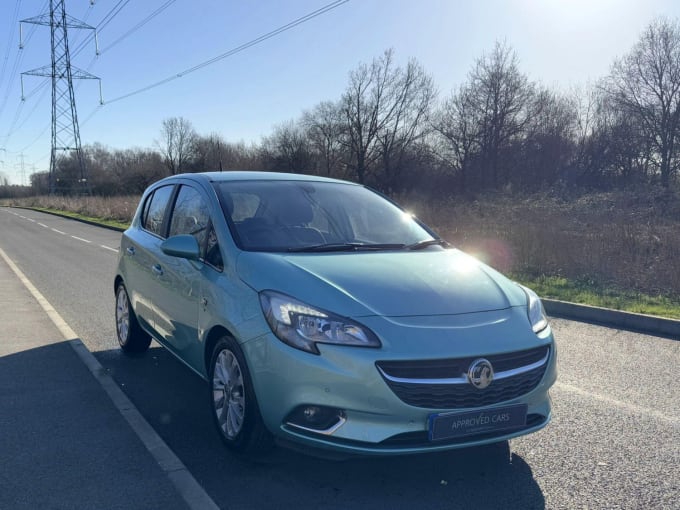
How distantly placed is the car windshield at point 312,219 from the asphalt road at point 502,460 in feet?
4.44

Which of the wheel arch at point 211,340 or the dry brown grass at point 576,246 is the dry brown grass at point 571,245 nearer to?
the dry brown grass at point 576,246

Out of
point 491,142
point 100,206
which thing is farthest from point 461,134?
point 100,206

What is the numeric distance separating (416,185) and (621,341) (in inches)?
1933

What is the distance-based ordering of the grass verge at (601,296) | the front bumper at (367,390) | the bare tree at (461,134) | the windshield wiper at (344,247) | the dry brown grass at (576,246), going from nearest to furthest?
1. the front bumper at (367,390)
2. the windshield wiper at (344,247)
3. the grass verge at (601,296)
4. the dry brown grass at (576,246)
5. the bare tree at (461,134)

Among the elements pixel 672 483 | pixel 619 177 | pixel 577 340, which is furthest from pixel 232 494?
pixel 619 177

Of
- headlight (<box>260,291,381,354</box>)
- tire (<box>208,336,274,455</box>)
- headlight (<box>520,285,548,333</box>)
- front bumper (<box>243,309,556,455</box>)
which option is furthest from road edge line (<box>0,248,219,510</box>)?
headlight (<box>520,285,548,333</box>)

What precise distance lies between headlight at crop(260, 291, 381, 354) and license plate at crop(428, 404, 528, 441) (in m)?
0.49

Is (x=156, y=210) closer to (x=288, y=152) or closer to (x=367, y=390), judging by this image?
(x=367, y=390)

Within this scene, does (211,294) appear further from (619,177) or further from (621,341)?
(619,177)

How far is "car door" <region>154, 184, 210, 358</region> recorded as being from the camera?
158 inches

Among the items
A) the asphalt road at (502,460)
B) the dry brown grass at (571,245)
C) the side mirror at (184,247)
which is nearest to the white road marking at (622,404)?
the asphalt road at (502,460)

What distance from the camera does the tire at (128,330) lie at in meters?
5.68

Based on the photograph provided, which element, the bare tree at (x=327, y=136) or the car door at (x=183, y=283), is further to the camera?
the bare tree at (x=327, y=136)

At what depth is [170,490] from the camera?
3.09 meters
